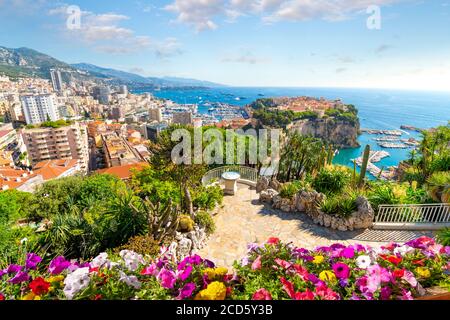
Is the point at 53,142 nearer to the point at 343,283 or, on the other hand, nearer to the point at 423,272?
the point at 343,283

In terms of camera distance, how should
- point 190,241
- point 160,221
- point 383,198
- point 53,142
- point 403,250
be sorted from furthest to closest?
point 53,142, point 383,198, point 190,241, point 160,221, point 403,250

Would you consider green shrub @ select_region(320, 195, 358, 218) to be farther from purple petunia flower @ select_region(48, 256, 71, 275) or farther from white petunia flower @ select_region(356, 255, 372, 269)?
purple petunia flower @ select_region(48, 256, 71, 275)

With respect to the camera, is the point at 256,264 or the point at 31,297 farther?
the point at 256,264

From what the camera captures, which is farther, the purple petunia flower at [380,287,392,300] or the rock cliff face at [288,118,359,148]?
the rock cliff face at [288,118,359,148]

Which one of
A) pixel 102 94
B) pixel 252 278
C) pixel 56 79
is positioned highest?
pixel 56 79

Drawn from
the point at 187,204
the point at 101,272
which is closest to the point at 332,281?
the point at 101,272

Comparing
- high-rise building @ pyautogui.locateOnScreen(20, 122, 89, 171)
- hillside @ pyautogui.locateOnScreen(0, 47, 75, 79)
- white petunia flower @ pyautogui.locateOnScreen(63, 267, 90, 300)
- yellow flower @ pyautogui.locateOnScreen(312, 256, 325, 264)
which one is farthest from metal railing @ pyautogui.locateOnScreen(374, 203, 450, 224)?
hillside @ pyautogui.locateOnScreen(0, 47, 75, 79)

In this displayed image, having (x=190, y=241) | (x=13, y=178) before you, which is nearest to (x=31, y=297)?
(x=190, y=241)

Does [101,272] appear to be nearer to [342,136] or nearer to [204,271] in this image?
[204,271]

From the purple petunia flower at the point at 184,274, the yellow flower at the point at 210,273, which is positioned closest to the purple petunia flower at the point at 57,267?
the purple petunia flower at the point at 184,274
